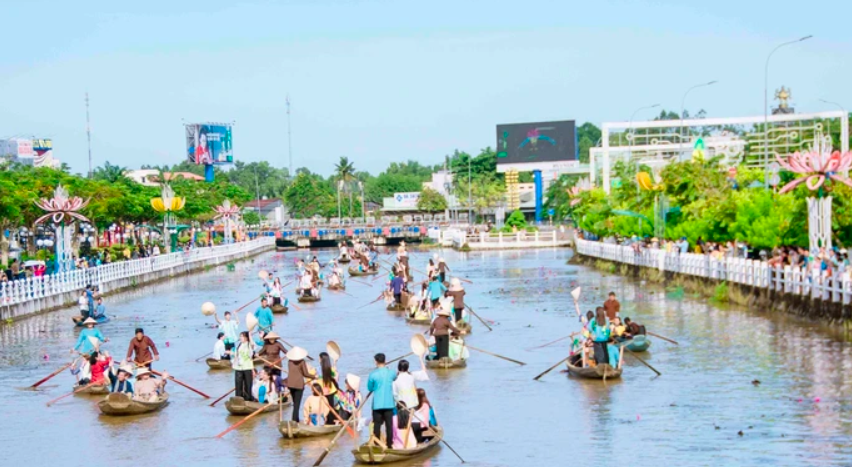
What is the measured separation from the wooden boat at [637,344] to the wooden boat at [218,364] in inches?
Result: 392

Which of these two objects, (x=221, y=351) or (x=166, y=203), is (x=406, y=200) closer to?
(x=166, y=203)

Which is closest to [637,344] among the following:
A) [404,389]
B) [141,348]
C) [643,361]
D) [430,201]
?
[643,361]

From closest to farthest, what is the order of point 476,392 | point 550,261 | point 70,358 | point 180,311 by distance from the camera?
point 476,392 → point 70,358 → point 180,311 → point 550,261

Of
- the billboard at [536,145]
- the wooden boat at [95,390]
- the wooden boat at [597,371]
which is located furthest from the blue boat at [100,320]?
the billboard at [536,145]

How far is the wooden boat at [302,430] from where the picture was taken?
64.7 feet

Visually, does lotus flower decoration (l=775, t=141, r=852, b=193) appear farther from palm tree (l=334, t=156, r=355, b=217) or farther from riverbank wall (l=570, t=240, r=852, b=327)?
palm tree (l=334, t=156, r=355, b=217)

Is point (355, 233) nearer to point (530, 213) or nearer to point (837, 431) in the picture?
point (530, 213)

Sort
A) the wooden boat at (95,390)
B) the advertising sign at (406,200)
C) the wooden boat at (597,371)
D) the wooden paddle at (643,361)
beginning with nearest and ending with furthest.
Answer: the wooden boat at (597,371) → the wooden boat at (95,390) → the wooden paddle at (643,361) → the advertising sign at (406,200)

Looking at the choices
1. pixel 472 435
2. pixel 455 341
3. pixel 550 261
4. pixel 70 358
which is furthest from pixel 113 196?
pixel 472 435

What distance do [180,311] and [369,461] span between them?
32162mm

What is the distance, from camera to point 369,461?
1769 centimetres

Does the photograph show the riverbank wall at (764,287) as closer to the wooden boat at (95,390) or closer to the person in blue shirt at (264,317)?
the person in blue shirt at (264,317)

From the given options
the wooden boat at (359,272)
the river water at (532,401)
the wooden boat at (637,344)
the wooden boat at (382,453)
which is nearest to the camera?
the wooden boat at (382,453)

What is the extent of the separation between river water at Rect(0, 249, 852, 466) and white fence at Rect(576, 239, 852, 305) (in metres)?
1.16
